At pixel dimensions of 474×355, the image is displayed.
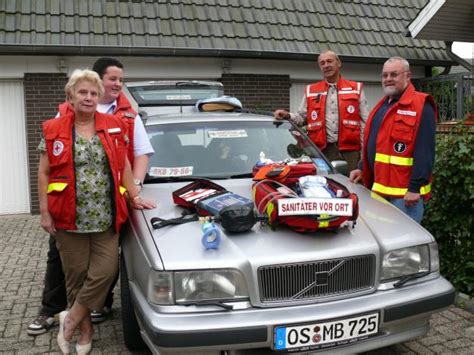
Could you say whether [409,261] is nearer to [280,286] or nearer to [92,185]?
[280,286]

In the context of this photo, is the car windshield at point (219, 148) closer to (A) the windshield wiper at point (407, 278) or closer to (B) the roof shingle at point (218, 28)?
(A) the windshield wiper at point (407, 278)

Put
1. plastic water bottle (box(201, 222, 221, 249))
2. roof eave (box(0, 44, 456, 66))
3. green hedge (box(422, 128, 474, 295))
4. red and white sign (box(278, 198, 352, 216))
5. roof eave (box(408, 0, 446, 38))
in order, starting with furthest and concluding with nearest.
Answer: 1. roof eave (box(408, 0, 446, 38))
2. roof eave (box(0, 44, 456, 66))
3. green hedge (box(422, 128, 474, 295))
4. red and white sign (box(278, 198, 352, 216))
5. plastic water bottle (box(201, 222, 221, 249))

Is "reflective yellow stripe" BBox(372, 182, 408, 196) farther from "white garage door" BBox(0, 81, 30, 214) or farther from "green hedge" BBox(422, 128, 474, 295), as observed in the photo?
"white garage door" BBox(0, 81, 30, 214)

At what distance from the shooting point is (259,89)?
31.5 feet

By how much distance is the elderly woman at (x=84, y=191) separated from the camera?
310 centimetres

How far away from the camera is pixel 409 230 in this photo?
315cm

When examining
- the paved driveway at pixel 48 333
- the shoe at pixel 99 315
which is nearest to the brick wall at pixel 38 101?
the paved driveway at pixel 48 333

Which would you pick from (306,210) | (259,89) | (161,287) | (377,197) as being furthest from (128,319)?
(259,89)

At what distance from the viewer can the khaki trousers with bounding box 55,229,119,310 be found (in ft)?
10.7

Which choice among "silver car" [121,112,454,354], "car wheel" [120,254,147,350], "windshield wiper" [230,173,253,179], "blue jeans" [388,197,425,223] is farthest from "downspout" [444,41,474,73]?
"car wheel" [120,254,147,350]

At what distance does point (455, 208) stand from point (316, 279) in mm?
2183

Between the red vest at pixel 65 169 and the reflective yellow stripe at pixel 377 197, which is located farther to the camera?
the reflective yellow stripe at pixel 377 197

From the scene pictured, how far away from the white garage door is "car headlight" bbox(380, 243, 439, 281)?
726 centimetres

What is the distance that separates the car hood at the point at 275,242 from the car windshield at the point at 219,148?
0.60 m
